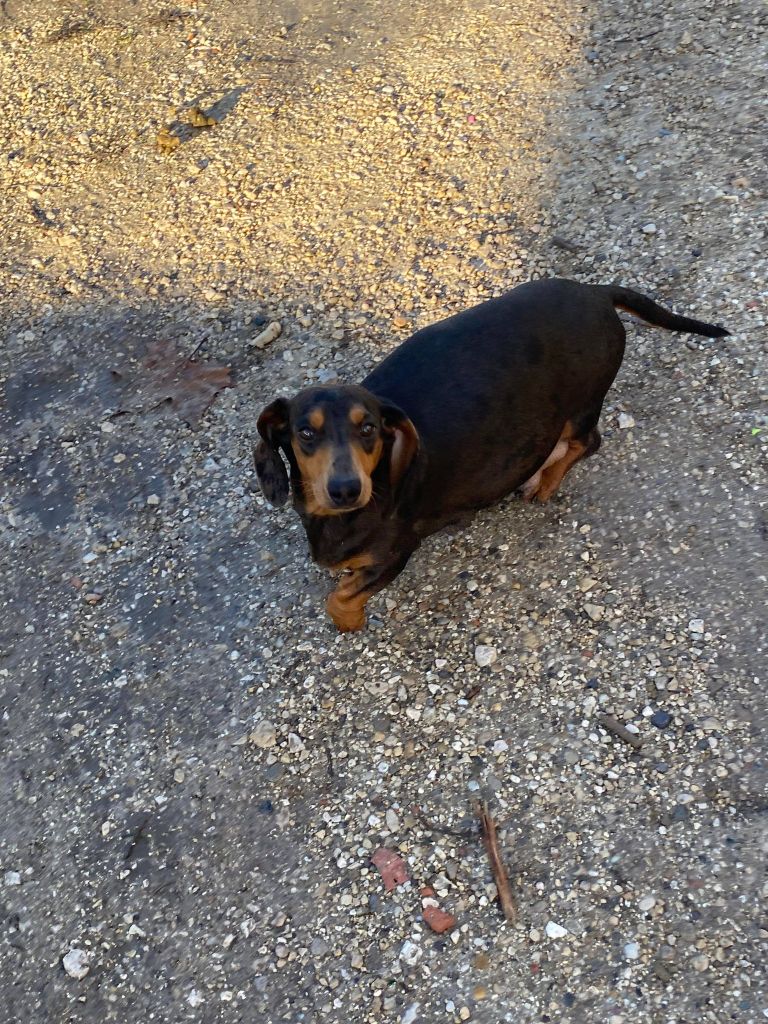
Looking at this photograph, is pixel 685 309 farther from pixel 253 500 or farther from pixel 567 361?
pixel 253 500

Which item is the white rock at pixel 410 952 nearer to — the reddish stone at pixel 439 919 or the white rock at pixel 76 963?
the reddish stone at pixel 439 919

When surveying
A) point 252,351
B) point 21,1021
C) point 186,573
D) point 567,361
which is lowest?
point 21,1021

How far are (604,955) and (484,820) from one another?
1.95 feet

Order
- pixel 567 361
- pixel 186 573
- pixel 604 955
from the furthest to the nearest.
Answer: pixel 186 573, pixel 567 361, pixel 604 955

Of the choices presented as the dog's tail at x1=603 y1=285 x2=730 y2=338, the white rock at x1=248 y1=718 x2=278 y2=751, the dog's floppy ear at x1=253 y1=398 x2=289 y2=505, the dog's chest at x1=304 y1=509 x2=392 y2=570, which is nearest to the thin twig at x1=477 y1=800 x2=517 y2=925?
the white rock at x1=248 y1=718 x2=278 y2=751

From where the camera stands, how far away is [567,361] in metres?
3.65

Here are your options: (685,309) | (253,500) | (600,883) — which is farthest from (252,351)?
(600,883)

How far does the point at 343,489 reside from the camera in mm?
3088

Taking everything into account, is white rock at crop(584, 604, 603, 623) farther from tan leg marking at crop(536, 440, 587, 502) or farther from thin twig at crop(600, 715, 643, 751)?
tan leg marking at crop(536, 440, 587, 502)

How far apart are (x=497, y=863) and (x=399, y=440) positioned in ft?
5.13

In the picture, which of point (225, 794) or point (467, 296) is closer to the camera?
point (225, 794)

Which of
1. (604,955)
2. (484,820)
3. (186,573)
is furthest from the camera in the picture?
(186,573)

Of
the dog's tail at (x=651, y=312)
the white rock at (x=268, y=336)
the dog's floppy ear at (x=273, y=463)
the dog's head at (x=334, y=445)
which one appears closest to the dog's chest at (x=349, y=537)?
the dog's head at (x=334, y=445)

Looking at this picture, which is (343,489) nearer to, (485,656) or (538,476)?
(485,656)
